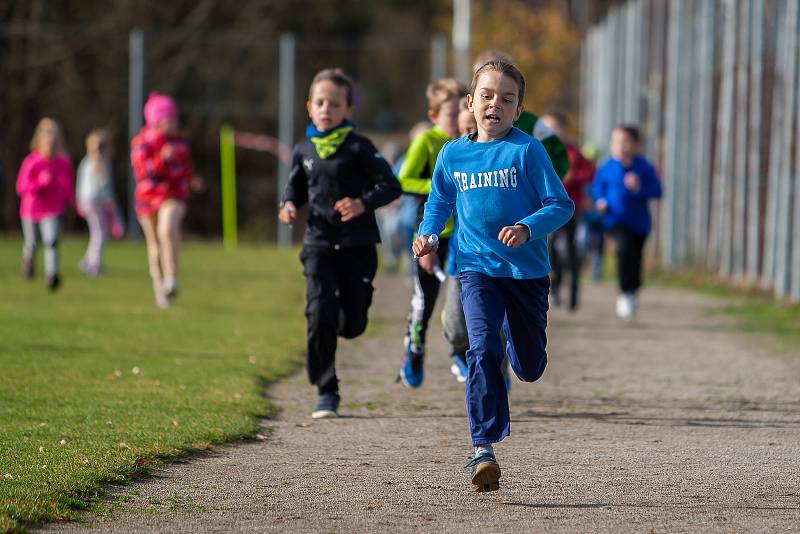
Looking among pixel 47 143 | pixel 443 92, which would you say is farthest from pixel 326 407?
pixel 47 143

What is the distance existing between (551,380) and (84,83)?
992 inches

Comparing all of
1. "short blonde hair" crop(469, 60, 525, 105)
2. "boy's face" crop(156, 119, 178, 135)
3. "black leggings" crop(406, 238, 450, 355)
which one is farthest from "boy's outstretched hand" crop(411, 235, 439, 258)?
"boy's face" crop(156, 119, 178, 135)

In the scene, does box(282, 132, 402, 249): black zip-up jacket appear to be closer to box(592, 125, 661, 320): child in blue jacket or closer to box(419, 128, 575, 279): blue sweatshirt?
box(419, 128, 575, 279): blue sweatshirt

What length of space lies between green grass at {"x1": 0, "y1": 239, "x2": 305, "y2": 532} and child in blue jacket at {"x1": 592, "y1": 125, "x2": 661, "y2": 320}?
10.0 feet

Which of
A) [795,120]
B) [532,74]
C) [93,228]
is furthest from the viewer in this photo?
[532,74]

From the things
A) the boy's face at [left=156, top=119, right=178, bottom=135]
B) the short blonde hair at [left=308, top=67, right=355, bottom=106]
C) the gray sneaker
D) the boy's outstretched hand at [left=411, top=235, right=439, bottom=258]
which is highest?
the short blonde hair at [left=308, top=67, right=355, bottom=106]

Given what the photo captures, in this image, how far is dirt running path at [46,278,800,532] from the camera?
5629 mm

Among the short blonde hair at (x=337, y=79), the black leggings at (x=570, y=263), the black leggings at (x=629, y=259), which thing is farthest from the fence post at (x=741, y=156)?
the short blonde hair at (x=337, y=79)

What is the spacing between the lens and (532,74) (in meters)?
41.2

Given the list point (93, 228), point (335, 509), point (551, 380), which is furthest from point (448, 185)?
point (93, 228)

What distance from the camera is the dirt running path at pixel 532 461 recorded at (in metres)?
5.63

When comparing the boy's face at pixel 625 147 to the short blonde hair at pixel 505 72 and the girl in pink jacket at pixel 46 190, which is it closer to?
the girl in pink jacket at pixel 46 190

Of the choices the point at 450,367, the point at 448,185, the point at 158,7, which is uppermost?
the point at 158,7

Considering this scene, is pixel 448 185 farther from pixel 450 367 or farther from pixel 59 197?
pixel 59 197
